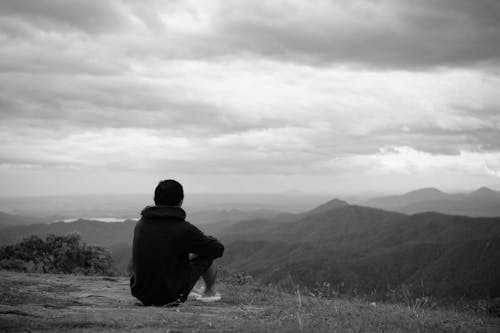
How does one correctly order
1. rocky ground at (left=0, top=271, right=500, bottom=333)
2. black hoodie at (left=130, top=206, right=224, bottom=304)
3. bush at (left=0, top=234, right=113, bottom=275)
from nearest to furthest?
rocky ground at (left=0, top=271, right=500, bottom=333) < black hoodie at (left=130, top=206, right=224, bottom=304) < bush at (left=0, top=234, right=113, bottom=275)

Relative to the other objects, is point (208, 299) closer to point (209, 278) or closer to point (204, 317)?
point (209, 278)

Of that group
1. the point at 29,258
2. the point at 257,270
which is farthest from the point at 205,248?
the point at 257,270

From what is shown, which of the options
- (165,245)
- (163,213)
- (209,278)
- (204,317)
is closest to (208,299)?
(209,278)

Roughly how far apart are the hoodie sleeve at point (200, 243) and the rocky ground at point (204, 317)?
1075 mm

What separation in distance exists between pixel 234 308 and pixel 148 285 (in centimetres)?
183

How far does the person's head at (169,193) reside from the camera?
27.1 feet

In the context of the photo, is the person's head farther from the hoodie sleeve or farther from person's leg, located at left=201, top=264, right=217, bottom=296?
person's leg, located at left=201, top=264, right=217, bottom=296

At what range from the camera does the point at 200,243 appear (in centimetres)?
818

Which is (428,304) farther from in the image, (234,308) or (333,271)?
(333,271)

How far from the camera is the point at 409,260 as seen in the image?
168625 mm

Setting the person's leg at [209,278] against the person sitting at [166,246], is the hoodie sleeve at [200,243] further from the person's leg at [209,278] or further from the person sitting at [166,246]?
the person's leg at [209,278]

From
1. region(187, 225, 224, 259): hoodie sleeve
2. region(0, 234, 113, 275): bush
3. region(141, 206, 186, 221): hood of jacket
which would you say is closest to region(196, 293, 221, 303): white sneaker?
region(187, 225, 224, 259): hoodie sleeve

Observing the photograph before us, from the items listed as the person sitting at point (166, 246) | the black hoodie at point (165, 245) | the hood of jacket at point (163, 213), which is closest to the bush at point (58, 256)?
the person sitting at point (166, 246)

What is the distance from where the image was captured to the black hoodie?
321 inches
